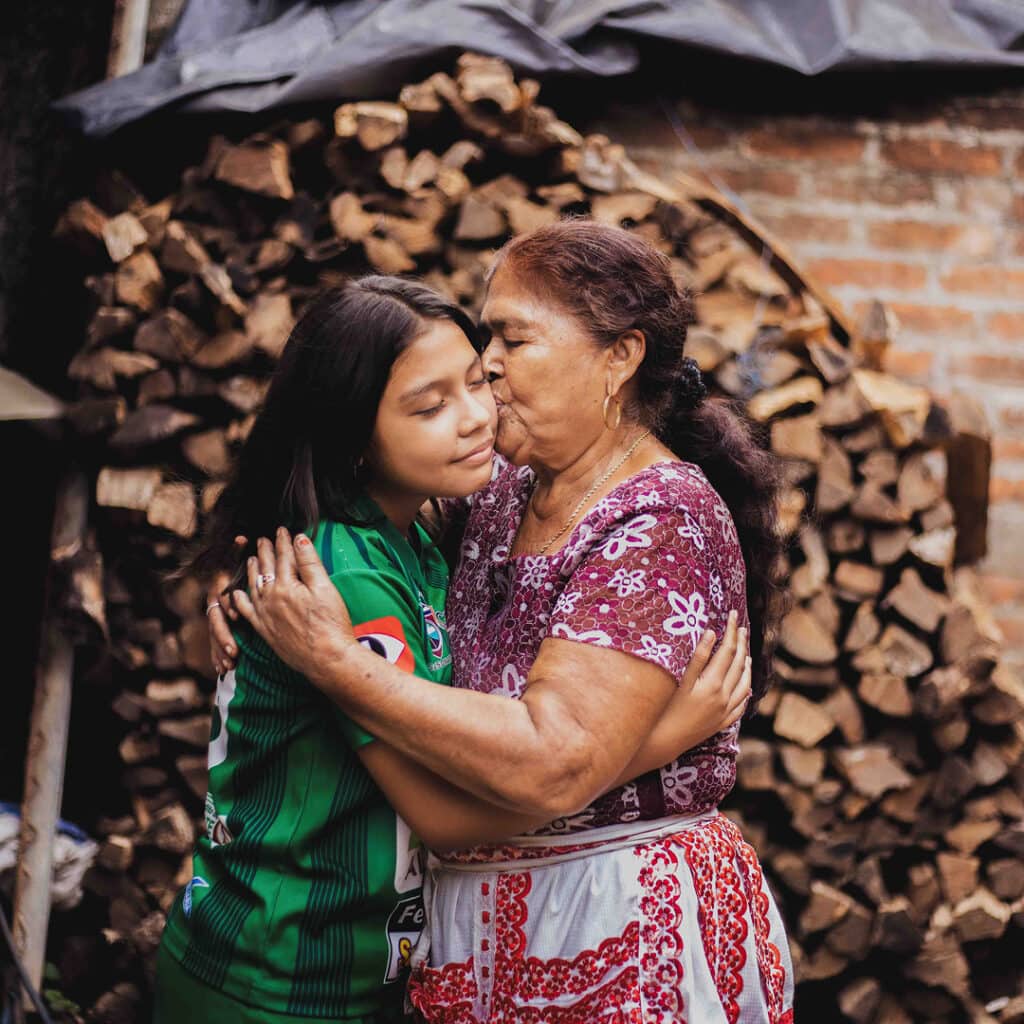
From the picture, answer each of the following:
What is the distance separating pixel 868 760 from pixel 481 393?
1627 mm

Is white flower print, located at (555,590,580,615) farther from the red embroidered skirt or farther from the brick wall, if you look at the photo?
the brick wall

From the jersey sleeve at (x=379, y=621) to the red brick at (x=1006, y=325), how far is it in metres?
2.44

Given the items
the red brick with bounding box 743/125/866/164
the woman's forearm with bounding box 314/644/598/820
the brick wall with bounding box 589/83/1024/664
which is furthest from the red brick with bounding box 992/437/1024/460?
the woman's forearm with bounding box 314/644/598/820

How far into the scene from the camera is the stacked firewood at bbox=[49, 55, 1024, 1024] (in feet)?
9.74

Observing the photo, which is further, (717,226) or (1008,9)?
(1008,9)

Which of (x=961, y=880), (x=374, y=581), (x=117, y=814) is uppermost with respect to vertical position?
(x=374, y=581)

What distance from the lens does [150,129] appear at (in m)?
3.36

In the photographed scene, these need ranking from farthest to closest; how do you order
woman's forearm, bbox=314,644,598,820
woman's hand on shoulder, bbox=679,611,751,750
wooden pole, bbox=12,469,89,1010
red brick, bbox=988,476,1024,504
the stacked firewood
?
red brick, bbox=988,476,1024,504 < wooden pole, bbox=12,469,89,1010 < the stacked firewood < woman's hand on shoulder, bbox=679,611,751,750 < woman's forearm, bbox=314,644,598,820

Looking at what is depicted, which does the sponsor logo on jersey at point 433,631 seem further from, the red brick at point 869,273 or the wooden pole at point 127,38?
the wooden pole at point 127,38

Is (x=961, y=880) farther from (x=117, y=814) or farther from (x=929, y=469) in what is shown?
(x=117, y=814)

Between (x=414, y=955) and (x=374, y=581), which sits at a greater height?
(x=374, y=581)

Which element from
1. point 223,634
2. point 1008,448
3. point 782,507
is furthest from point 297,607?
point 1008,448

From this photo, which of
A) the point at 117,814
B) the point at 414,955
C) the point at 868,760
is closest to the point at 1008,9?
the point at 868,760

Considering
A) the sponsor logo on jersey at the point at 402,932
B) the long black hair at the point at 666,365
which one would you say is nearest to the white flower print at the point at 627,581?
the long black hair at the point at 666,365
